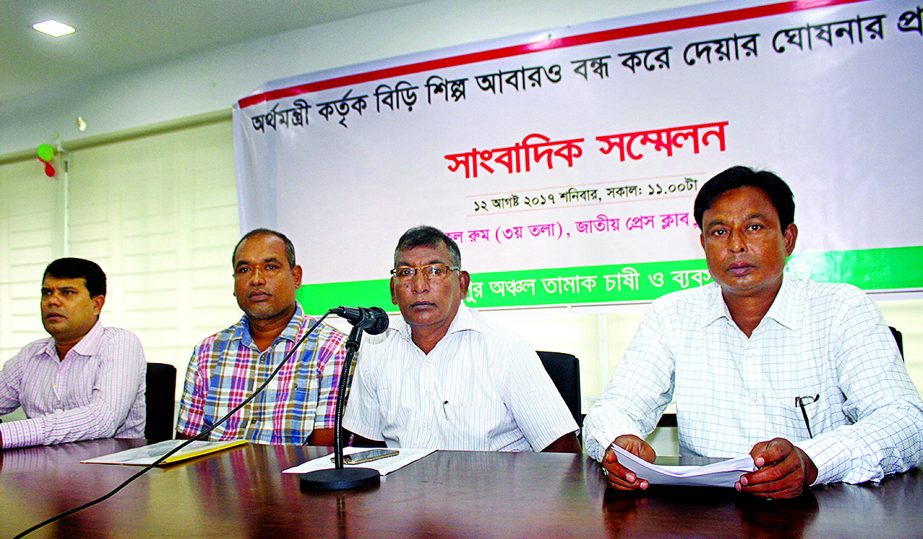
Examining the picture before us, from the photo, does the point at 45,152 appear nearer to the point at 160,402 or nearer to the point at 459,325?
Answer: the point at 160,402

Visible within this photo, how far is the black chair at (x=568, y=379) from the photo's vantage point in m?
2.43

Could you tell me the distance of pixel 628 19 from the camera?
3.57m

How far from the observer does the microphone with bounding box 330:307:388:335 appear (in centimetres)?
163

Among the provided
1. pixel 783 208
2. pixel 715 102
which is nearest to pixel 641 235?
pixel 715 102

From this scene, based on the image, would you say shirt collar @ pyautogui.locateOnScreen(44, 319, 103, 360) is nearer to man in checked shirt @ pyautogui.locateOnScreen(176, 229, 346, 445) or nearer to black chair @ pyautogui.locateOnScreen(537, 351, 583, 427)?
man in checked shirt @ pyautogui.locateOnScreen(176, 229, 346, 445)

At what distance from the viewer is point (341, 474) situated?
1.63m

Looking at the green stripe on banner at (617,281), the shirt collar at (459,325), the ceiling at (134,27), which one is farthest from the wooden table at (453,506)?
the ceiling at (134,27)

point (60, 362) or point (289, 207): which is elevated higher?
point (289, 207)

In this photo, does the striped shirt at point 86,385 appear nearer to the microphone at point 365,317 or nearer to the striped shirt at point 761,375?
the microphone at point 365,317

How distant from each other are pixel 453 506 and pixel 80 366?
2.31 metres

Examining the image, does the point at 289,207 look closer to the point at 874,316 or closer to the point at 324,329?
the point at 324,329

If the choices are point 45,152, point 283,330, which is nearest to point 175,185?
point 45,152

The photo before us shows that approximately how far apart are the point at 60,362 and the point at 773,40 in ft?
11.3

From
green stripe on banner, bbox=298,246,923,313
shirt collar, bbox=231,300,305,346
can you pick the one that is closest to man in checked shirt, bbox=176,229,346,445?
shirt collar, bbox=231,300,305,346
